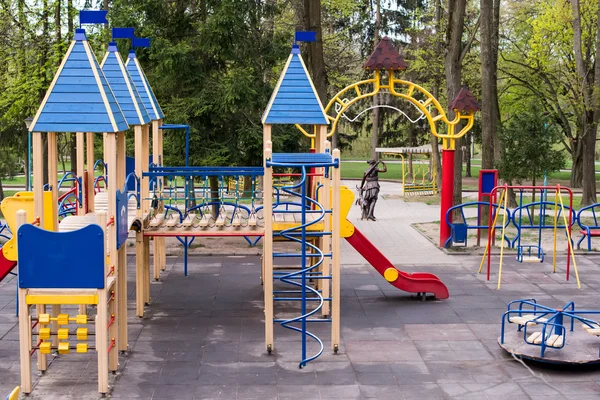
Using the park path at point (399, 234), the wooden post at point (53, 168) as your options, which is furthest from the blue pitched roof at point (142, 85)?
the park path at point (399, 234)

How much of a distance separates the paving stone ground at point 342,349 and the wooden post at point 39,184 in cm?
21

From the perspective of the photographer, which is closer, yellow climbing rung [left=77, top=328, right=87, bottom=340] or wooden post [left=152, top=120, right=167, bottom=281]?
yellow climbing rung [left=77, top=328, right=87, bottom=340]

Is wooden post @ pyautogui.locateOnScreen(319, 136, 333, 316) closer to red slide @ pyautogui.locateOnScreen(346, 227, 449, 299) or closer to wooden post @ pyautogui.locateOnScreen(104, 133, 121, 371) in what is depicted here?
red slide @ pyautogui.locateOnScreen(346, 227, 449, 299)

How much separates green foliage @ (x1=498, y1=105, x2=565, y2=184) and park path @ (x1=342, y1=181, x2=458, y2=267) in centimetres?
292

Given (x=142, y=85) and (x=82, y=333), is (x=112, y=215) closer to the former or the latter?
(x=82, y=333)

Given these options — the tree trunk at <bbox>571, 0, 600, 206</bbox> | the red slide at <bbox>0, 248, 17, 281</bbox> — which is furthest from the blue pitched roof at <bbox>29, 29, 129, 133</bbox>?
the tree trunk at <bbox>571, 0, 600, 206</bbox>

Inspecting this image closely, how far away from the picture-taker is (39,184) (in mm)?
9047

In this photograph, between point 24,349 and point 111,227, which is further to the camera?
point 111,227

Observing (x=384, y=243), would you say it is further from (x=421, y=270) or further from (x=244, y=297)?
(x=244, y=297)

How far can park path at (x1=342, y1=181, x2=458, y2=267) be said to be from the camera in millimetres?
16812

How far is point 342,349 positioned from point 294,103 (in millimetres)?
3912

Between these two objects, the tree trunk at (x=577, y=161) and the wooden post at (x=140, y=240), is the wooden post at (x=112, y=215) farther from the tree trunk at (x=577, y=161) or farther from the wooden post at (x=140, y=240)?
the tree trunk at (x=577, y=161)

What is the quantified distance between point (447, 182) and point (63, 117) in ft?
34.1

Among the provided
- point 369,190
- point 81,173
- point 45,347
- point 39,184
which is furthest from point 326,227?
point 369,190
